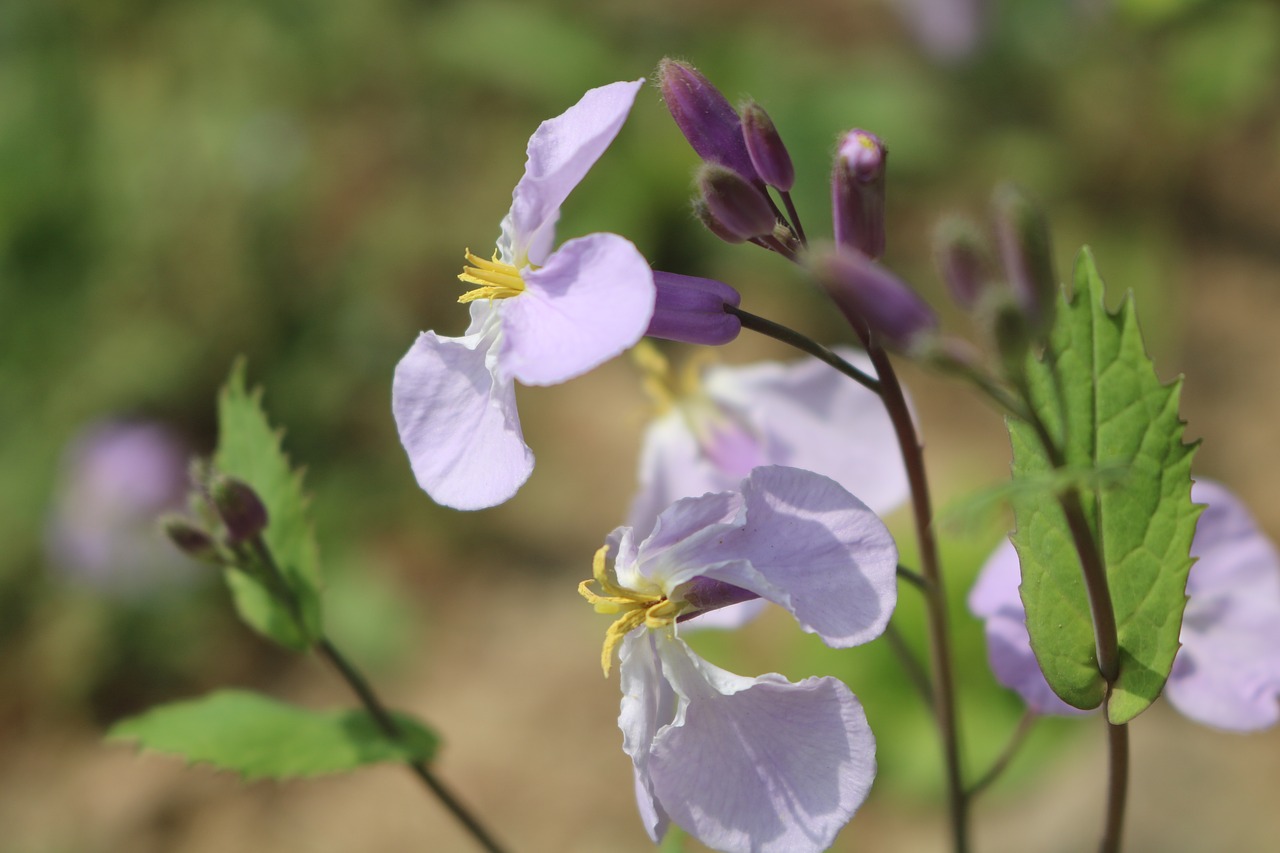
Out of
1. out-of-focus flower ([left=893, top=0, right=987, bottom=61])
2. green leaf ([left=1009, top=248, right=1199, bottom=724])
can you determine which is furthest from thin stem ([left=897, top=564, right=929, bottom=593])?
out-of-focus flower ([left=893, top=0, right=987, bottom=61])

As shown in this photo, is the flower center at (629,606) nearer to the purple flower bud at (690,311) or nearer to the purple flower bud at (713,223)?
the purple flower bud at (690,311)

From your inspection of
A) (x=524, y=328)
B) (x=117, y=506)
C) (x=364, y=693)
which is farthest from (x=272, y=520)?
(x=117, y=506)

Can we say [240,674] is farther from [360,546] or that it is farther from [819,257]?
[819,257]

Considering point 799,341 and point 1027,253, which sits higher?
point 1027,253

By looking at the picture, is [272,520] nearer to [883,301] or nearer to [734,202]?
[734,202]

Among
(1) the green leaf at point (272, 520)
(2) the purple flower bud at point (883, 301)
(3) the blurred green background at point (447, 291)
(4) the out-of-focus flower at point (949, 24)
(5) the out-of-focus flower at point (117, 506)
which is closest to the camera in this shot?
(2) the purple flower bud at point (883, 301)

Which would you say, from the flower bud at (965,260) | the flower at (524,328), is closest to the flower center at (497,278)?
the flower at (524,328)
